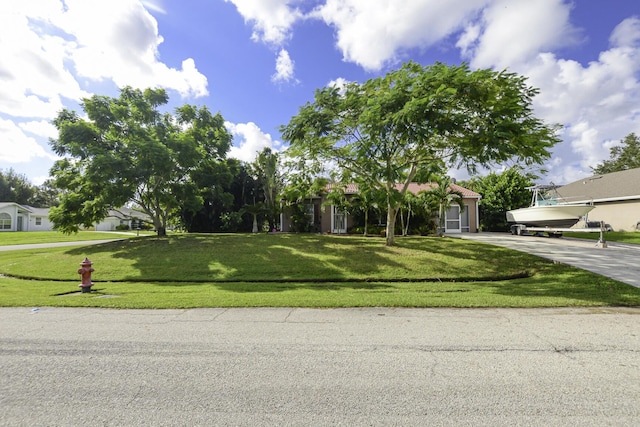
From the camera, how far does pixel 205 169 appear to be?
2156cm

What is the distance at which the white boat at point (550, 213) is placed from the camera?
15438 mm

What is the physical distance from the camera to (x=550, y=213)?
1645 centimetres

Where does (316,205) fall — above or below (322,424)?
above

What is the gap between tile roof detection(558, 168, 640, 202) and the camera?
22172 millimetres

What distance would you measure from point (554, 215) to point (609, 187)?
43.4 feet

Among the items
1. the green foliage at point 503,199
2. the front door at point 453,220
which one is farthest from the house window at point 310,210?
the green foliage at point 503,199

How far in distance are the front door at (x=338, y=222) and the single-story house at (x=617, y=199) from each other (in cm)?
1480

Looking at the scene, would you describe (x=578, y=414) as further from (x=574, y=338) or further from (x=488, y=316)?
(x=488, y=316)

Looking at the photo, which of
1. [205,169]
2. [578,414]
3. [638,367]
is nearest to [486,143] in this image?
[638,367]

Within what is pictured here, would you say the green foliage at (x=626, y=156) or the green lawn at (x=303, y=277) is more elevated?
the green foliage at (x=626, y=156)

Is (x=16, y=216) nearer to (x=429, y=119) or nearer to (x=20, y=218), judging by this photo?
(x=20, y=218)

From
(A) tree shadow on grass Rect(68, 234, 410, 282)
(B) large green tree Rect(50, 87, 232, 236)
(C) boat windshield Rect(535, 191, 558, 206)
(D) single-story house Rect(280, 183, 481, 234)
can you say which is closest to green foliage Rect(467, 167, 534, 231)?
(D) single-story house Rect(280, 183, 481, 234)

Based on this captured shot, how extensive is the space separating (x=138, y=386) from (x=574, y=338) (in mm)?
5572

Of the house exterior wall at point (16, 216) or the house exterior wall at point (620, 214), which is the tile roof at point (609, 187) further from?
the house exterior wall at point (16, 216)
